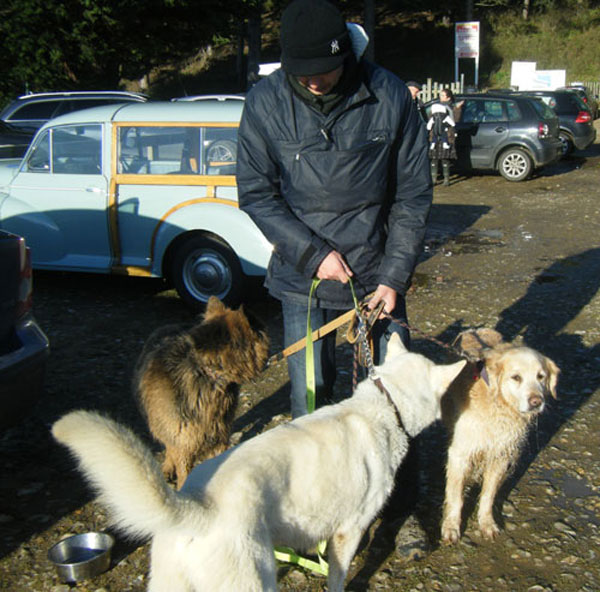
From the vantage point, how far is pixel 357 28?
2.85m

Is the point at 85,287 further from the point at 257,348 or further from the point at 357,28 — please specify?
the point at 357,28

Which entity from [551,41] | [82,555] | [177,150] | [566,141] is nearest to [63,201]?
[177,150]

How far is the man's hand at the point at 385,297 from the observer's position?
2.96 meters

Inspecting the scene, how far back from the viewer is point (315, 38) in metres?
2.54

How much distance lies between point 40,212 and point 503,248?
639 cm


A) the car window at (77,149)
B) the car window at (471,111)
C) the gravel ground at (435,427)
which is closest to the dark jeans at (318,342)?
the gravel ground at (435,427)

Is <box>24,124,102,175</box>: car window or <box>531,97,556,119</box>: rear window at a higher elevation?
<box>531,97,556,119</box>: rear window

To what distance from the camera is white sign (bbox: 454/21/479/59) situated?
84.0 feet

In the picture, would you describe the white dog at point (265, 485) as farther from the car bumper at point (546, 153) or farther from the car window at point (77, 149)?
the car bumper at point (546, 153)

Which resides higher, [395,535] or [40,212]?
[40,212]

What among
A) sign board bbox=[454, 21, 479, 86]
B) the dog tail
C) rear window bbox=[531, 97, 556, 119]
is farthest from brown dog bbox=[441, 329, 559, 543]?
sign board bbox=[454, 21, 479, 86]

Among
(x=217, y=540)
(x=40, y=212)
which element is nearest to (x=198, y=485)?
(x=217, y=540)

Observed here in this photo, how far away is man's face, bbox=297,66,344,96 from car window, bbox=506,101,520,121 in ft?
45.8

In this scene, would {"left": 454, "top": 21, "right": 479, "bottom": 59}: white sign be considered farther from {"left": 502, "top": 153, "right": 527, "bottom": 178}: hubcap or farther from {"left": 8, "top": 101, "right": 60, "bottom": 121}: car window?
{"left": 8, "top": 101, "right": 60, "bottom": 121}: car window
